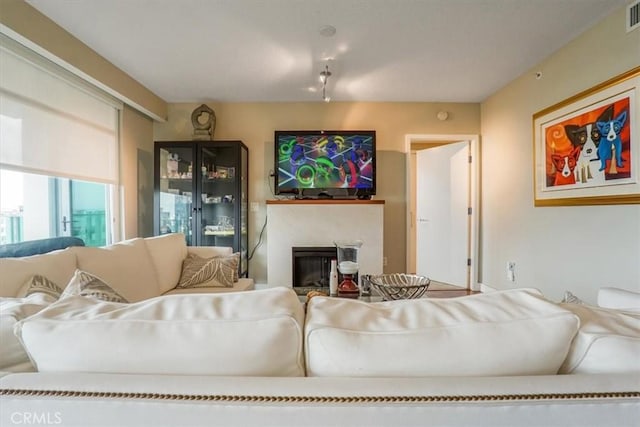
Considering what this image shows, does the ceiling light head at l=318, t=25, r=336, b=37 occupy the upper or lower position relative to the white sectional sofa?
upper

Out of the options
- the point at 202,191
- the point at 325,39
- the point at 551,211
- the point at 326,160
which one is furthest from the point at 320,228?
the point at 551,211

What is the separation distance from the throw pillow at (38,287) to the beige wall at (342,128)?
8.35 ft

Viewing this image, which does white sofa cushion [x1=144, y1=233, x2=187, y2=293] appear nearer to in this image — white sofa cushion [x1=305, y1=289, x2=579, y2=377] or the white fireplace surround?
the white fireplace surround

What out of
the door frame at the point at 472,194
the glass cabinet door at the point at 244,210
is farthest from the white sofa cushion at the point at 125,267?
the door frame at the point at 472,194

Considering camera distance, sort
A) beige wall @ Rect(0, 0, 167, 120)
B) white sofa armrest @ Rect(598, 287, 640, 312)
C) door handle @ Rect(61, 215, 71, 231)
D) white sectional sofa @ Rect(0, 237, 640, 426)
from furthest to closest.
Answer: door handle @ Rect(61, 215, 71, 231) < beige wall @ Rect(0, 0, 167, 120) < white sofa armrest @ Rect(598, 287, 640, 312) < white sectional sofa @ Rect(0, 237, 640, 426)

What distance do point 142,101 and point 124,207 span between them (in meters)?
1.21

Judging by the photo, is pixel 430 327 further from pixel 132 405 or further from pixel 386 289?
pixel 386 289

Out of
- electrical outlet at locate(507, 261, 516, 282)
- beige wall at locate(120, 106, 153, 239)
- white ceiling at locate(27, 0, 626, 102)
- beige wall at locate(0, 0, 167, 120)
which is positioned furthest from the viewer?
beige wall at locate(120, 106, 153, 239)

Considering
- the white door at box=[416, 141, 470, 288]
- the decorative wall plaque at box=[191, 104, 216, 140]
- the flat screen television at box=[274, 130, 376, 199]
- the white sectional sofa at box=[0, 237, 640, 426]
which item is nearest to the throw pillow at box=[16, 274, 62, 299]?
the white sectional sofa at box=[0, 237, 640, 426]

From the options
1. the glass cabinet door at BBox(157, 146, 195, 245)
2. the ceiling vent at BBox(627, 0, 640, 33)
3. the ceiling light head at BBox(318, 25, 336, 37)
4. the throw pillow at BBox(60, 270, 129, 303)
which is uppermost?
the ceiling light head at BBox(318, 25, 336, 37)

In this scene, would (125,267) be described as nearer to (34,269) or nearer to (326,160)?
(34,269)

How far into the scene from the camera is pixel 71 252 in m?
1.56

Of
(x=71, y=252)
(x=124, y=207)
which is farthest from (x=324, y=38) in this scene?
(x=124, y=207)

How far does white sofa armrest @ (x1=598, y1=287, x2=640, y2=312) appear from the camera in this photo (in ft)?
3.20
